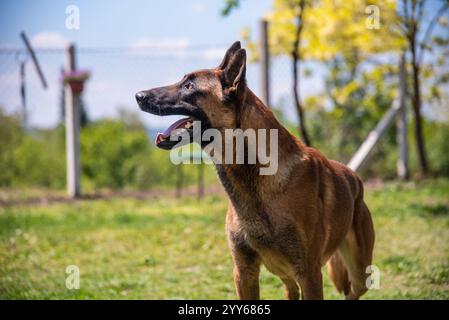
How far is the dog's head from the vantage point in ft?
12.1

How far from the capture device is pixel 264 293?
5.51 m

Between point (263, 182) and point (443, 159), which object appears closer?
point (263, 182)

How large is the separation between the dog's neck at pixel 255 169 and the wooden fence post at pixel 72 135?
7.44m

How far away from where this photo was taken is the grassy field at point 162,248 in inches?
222

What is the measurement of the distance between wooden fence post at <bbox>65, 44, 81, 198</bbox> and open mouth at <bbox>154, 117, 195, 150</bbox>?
7.33 m

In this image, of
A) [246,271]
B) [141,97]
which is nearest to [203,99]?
[141,97]

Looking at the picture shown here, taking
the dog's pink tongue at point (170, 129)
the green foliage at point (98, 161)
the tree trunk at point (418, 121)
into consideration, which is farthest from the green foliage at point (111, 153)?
the dog's pink tongue at point (170, 129)

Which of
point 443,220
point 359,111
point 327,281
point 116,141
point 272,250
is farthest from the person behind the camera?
point 359,111

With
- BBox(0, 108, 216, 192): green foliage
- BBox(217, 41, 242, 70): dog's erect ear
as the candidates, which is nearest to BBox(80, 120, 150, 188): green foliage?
BBox(0, 108, 216, 192): green foliage

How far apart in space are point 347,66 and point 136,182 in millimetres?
6174

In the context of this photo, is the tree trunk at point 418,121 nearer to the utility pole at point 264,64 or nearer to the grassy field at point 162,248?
the grassy field at point 162,248

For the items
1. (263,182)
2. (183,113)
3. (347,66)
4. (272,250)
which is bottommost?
(272,250)

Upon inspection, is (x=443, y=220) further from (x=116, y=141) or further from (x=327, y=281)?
(x=116, y=141)
